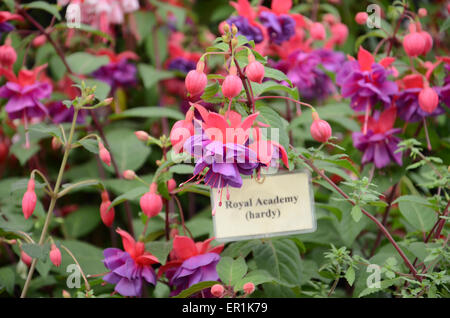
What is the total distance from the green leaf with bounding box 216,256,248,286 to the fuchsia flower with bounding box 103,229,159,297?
10 centimetres

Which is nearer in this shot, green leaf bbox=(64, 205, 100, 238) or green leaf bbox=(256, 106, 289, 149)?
green leaf bbox=(256, 106, 289, 149)

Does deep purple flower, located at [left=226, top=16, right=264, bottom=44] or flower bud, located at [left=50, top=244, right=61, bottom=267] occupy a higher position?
deep purple flower, located at [left=226, top=16, right=264, bottom=44]

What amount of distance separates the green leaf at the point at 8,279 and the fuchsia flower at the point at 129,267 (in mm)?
234

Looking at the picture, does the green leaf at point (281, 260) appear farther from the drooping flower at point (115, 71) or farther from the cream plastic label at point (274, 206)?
the drooping flower at point (115, 71)

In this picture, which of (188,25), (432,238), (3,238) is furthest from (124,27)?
(432,238)

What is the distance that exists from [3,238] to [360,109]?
0.64 meters

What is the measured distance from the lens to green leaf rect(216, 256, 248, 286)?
0.71 m

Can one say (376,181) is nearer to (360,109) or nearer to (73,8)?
(360,109)

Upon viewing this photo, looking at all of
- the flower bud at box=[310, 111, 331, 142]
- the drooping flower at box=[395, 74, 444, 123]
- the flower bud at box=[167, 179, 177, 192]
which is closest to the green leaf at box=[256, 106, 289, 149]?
the flower bud at box=[310, 111, 331, 142]

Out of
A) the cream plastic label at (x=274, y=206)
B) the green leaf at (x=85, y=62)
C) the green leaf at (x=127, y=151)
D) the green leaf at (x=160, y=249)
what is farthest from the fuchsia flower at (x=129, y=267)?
the green leaf at (x=85, y=62)

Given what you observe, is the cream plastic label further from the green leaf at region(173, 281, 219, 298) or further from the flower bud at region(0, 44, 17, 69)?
the flower bud at region(0, 44, 17, 69)

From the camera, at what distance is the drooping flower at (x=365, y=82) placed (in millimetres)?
830

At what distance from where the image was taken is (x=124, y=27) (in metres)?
1.44

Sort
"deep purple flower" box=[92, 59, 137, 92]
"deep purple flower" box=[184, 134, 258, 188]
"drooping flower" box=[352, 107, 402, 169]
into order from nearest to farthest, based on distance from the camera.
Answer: "deep purple flower" box=[184, 134, 258, 188] < "drooping flower" box=[352, 107, 402, 169] < "deep purple flower" box=[92, 59, 137, 92]
